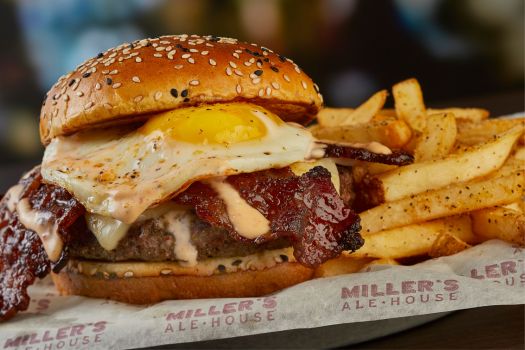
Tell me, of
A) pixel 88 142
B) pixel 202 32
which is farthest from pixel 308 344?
pixel 202 32

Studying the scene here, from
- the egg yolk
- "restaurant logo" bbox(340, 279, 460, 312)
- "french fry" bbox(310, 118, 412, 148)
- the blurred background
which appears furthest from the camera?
the blurred background

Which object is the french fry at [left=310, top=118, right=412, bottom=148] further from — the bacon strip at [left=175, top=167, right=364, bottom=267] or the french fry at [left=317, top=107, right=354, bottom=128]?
the bacon strip at [left=175, top=167, right=364, bottom=267]

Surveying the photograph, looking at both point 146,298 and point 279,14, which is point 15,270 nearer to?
point 146,298

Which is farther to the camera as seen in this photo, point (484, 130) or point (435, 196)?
point (484, 130)

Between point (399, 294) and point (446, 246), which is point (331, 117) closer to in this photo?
point (446, 246)

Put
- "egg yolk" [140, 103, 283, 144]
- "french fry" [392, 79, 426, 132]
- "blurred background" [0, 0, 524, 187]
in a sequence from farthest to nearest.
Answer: "blurred background" [0, 0, 524, 187]
"french fry" [392, 79, 426, 132]
"egg yolk" [140, 103, 283, 144]

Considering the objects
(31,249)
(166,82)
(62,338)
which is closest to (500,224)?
(166,82)

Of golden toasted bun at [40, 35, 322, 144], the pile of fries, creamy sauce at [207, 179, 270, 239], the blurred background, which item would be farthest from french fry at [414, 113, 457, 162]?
the blurred background
